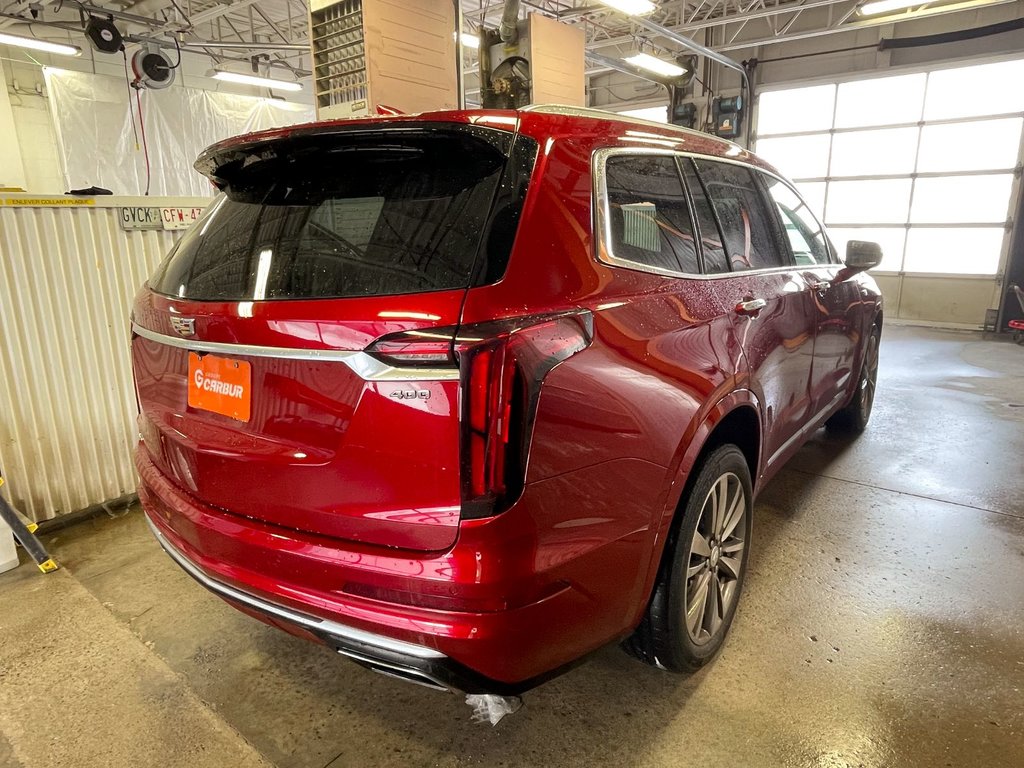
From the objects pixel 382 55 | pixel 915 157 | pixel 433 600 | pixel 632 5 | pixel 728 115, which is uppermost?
pixel 632 5

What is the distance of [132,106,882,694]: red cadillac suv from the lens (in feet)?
3.84

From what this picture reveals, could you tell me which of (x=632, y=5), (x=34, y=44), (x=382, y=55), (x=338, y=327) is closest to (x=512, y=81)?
(x=382, y=55)

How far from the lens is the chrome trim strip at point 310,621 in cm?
123

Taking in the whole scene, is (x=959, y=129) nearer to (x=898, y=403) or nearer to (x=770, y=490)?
(x=898, y=403)

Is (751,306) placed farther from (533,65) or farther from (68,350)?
(533,65)

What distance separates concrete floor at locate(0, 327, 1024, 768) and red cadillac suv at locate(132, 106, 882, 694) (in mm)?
286

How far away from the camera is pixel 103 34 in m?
8.16

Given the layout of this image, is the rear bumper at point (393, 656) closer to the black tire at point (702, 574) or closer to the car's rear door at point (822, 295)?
the black tire at point (702, 574)

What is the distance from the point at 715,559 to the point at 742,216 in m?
1.18

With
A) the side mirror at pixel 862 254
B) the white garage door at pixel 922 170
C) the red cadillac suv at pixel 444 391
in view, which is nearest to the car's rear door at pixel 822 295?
the side mirror at pixel 862 254

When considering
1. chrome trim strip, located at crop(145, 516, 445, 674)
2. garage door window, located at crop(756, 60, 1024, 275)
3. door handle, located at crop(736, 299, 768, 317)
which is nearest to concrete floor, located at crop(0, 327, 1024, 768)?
chrome trim strip, located at crop(145, 516, 445, 674)

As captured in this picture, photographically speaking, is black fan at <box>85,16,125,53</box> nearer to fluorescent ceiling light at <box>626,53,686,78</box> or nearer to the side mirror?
fluorescent ceiling light at <box>626,53,686,78</box>

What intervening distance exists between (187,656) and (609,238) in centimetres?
188

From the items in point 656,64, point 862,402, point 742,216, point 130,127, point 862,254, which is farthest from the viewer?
point 656,64
